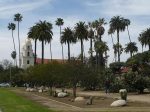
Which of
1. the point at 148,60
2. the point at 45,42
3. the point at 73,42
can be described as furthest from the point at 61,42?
the point at 148,60

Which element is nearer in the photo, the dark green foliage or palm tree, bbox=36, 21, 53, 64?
the dark green foliage

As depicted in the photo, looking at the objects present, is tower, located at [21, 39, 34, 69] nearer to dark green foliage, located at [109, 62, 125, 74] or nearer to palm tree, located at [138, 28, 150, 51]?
palm tree, located at [138, 28, 150, 51]

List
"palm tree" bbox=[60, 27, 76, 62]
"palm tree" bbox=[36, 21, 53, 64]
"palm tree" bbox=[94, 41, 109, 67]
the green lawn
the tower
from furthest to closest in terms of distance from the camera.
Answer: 1. the tower
2. "palm tree" bbox=[60, 27, 76, 62]
3. "palm tree" bbox=[94, 41, 109, 67]
4. "palm tree" bbox=[36, 21, 53, 64]
5. the green lawn

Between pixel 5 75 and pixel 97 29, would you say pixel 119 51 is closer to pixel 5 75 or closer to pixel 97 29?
pixel 97 29

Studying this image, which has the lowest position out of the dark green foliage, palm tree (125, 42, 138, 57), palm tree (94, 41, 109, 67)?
the dark green foliage

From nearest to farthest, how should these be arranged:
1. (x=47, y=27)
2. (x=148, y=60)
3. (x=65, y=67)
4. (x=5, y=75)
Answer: (x=65, y=67), (x=148, y=60), (x=47, y=27), (x=5, y=75)

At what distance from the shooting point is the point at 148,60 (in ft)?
240

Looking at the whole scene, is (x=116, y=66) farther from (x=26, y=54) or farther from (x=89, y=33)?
(x=26, y=54)

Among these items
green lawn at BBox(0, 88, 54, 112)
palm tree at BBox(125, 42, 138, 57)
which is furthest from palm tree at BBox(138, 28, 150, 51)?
green lawn at BBox(0, 88, 54, 112)

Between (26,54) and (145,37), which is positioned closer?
(145,37)

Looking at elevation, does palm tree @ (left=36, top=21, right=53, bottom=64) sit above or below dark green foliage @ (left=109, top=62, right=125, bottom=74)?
above

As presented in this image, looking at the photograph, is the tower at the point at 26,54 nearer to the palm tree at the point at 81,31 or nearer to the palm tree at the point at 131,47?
the palm tree at the point at 131,47

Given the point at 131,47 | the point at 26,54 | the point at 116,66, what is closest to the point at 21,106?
the point at 116,66

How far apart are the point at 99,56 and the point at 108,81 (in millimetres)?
68322
